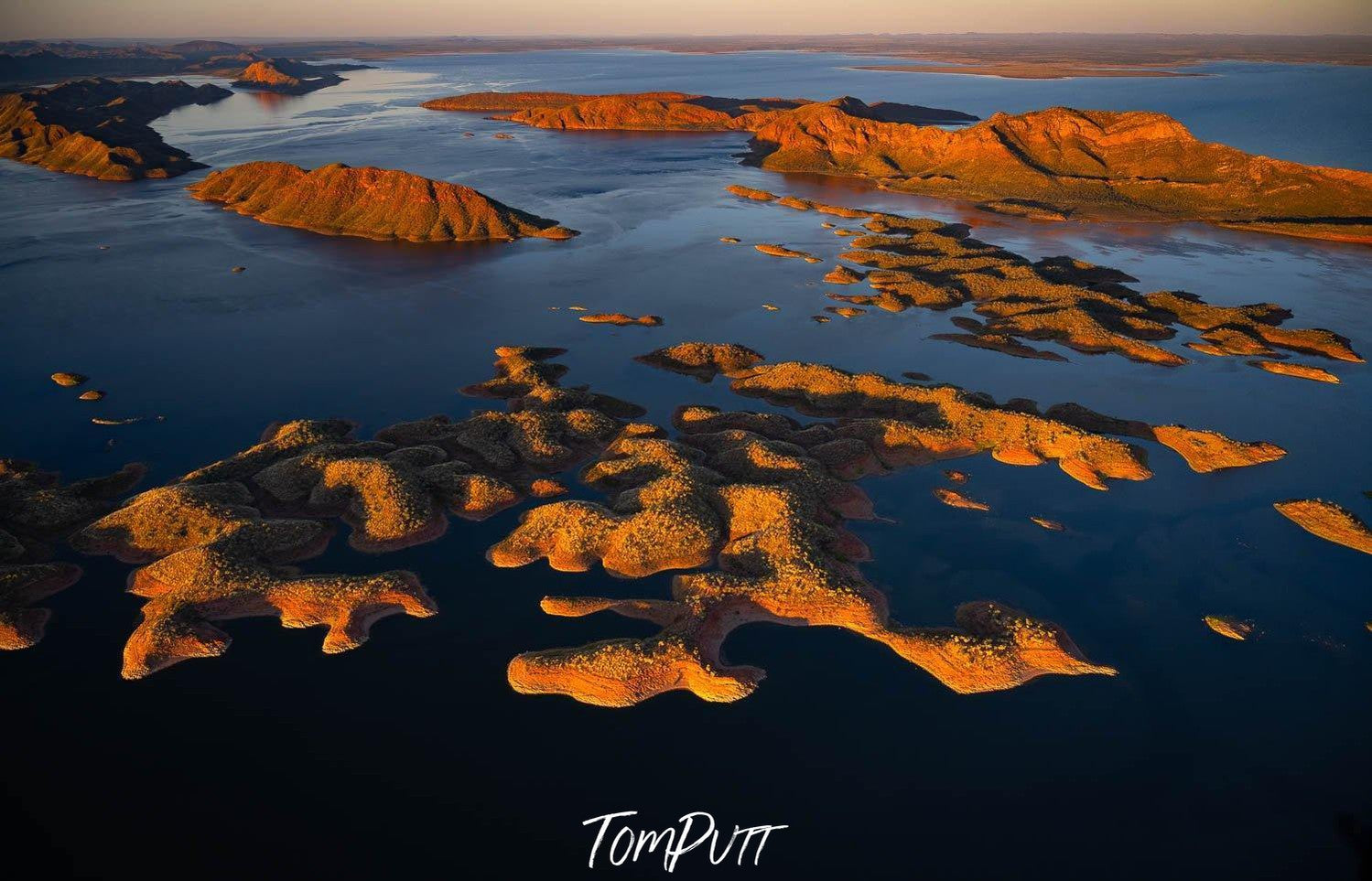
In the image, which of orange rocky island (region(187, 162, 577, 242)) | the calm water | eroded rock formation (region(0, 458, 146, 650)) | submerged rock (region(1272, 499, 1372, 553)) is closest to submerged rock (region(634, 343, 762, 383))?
the calm water

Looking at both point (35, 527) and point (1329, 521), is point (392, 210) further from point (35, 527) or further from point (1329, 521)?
point (1329, 521)

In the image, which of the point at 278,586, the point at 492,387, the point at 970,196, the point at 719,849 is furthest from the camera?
the point at 970,196

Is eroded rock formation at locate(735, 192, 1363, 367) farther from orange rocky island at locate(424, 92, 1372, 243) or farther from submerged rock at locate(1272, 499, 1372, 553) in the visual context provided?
orange rocky island at locate(424, 92, 1372, 243)

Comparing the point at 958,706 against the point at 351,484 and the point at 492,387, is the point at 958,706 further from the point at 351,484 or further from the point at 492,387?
the point at 492,387

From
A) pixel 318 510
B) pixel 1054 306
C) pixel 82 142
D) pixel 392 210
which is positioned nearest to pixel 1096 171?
pixel 1054 306

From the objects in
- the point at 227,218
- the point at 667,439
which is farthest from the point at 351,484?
the point at 227,218

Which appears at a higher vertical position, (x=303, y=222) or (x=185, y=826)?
(x=303, y=222)

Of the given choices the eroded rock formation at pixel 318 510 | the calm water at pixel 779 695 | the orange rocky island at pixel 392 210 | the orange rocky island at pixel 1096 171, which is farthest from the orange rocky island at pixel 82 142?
the eroded rock formation at pixel 318 510
